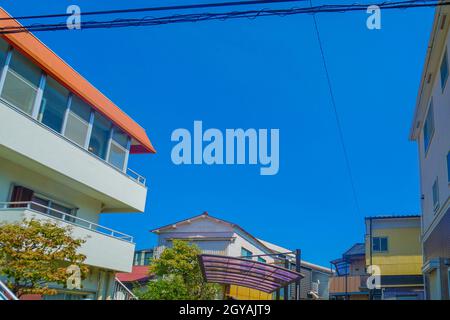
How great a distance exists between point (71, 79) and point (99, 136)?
1615mm

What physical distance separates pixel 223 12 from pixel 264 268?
4.59 meters

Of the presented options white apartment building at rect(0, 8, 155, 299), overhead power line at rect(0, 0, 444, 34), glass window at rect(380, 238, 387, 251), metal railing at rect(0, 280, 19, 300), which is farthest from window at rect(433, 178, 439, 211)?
metal railing at rect(0, 280, 19, 300)

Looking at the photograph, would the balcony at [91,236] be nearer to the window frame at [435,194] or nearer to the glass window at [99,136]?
the glass window at [99,136]

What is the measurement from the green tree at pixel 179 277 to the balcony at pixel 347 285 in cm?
739

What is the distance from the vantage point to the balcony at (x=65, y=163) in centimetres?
774

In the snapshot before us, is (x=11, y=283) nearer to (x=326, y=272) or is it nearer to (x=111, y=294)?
(x=111, y=294)

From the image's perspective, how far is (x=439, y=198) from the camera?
8688 mm

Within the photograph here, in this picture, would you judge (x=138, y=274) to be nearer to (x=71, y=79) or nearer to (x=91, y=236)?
(x=91, y=236)

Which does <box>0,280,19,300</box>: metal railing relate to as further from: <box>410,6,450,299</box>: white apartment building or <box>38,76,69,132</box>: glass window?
<box>410,6,450,299</box>: white apartment building

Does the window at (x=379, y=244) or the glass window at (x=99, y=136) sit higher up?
the glass window at (x=99, y=136)
